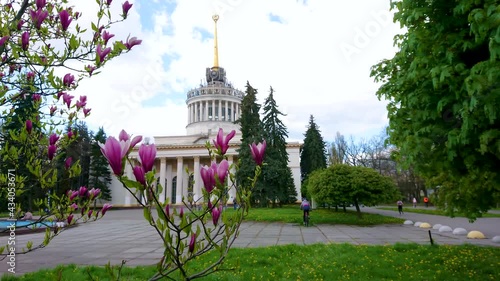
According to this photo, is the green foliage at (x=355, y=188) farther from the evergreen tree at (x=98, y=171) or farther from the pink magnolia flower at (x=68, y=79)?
the evergreen tree at (x=98, y=171)

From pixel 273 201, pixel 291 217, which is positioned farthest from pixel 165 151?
pixel 291 217

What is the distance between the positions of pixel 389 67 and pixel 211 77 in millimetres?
77757

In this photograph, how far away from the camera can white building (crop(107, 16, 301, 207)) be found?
55.7 metres

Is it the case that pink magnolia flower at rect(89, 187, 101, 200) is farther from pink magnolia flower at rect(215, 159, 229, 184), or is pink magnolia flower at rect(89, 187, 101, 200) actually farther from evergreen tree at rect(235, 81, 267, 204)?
evergreen tree at rect(235, 81, 267, 204)

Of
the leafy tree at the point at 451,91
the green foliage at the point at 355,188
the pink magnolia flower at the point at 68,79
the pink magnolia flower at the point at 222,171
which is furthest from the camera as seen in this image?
the green foliage at the point at 355,188

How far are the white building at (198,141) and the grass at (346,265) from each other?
3831 centimetres

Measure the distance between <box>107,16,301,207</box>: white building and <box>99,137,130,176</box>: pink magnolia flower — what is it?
44.7 metres

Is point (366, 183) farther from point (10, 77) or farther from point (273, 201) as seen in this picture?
point (10, 77)

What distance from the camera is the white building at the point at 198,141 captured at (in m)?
55.7

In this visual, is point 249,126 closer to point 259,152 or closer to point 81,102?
point 81,102

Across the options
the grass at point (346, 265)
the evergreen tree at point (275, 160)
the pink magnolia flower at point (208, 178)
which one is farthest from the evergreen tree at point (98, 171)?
the pink magnolia flower at point (208, 178)

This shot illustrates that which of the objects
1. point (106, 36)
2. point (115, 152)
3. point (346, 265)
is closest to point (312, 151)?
point (346, 265)

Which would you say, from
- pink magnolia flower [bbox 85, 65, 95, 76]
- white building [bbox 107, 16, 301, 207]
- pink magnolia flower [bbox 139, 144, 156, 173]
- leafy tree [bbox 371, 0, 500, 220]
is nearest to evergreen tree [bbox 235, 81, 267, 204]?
white building [bbox 107, 16, 301, 207]

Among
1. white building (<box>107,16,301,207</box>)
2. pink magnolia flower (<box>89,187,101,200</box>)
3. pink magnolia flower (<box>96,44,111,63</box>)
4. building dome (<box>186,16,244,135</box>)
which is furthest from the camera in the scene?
building dome (<box>186,16,244,135</box>)
